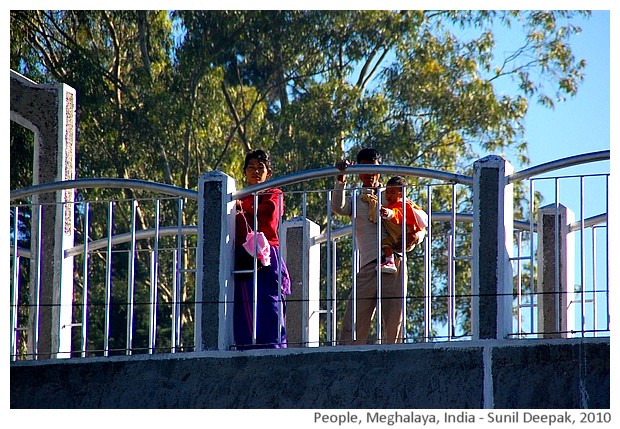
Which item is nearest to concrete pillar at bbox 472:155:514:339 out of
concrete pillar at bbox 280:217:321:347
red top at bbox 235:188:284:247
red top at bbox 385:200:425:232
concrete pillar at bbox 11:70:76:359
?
red top at bbox 385:200:425:232

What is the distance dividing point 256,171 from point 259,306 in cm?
Result: 92

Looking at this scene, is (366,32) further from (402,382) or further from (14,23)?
(402,382)

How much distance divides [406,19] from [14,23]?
6.49 m

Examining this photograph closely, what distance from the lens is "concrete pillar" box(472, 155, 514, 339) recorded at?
7.37 metres

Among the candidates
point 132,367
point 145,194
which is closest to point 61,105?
point 132,367

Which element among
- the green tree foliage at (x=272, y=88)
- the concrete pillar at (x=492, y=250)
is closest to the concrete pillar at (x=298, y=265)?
the concrete pillar at (x=492, y=250)

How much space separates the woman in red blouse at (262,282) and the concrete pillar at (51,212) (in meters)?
→ 1.35

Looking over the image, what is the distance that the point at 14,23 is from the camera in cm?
2273

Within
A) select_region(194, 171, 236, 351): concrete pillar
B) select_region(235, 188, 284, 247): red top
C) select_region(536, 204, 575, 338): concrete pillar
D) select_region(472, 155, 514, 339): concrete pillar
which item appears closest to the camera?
select_region(472, 155, 514, 339): concrete pillar

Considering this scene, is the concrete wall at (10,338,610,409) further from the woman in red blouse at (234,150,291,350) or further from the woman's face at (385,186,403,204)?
the woman's face at (385,186,403,204)

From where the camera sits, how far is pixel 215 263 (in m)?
7.95

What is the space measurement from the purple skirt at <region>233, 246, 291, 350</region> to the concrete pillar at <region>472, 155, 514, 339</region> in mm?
1197

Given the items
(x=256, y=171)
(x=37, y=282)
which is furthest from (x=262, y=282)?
(x=37, y=282)

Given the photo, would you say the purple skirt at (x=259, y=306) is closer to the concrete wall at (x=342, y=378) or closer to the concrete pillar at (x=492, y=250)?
the concrete wall at (x=342, y=378)
